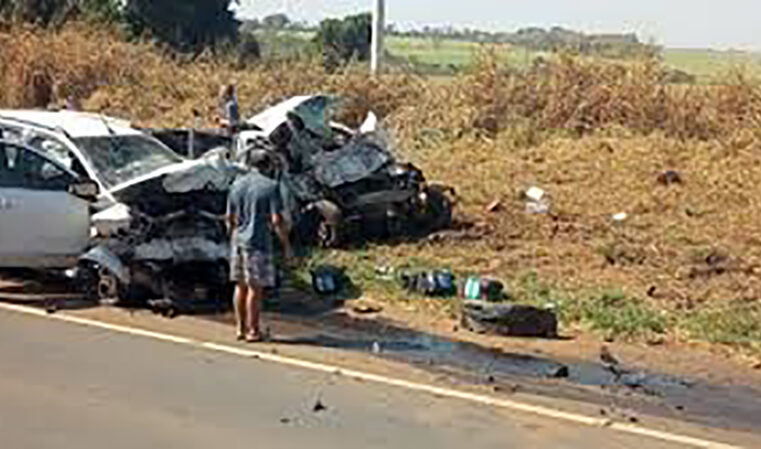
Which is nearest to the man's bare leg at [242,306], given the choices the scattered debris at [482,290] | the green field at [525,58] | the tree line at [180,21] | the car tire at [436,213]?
the scattered debris at [482,290]

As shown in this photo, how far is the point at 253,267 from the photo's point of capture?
39.0 ft

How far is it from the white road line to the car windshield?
1.75 meters

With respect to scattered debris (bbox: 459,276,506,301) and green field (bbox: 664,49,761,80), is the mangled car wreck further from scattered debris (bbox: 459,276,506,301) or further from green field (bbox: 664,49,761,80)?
green field (bbox: 664,49,761,80)

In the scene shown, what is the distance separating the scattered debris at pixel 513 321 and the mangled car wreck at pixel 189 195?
2055 mm

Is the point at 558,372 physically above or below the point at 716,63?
below

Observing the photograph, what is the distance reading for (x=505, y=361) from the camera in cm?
1172

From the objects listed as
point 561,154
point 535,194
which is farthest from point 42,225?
point 561,154

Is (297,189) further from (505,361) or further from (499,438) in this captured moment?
(499,438)

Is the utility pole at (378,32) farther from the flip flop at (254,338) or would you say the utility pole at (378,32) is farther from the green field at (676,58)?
the flip flop at (254,338)

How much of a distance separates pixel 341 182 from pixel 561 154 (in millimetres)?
6537

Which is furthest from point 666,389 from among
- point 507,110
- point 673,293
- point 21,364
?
point 507,110

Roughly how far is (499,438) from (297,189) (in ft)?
27.1

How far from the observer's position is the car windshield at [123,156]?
1397 cm

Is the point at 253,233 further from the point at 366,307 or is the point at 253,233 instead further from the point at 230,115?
the point at 230,115
